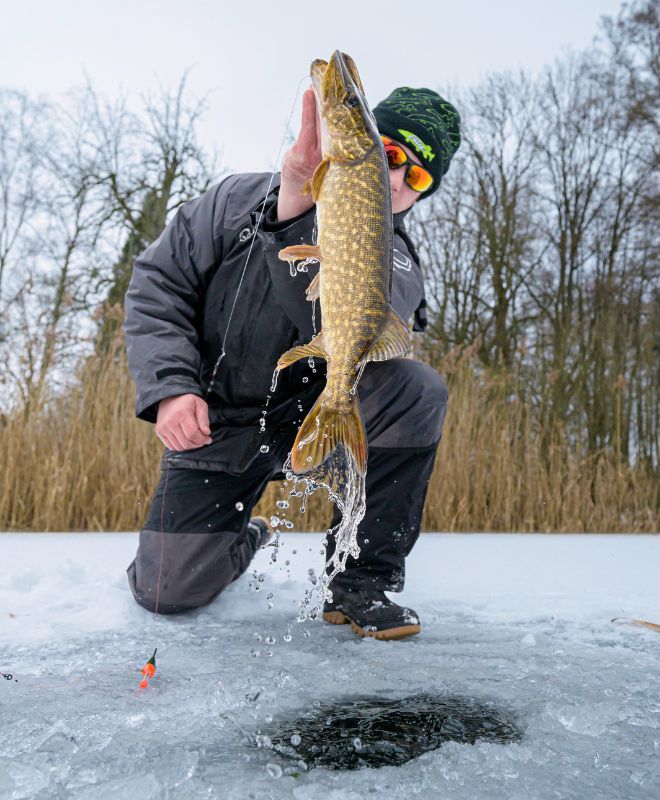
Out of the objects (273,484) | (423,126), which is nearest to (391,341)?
(423,126)

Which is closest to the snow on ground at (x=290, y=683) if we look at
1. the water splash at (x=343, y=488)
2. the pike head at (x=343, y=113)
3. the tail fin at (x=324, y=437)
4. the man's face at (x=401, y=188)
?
the water splash at (x=343, y=488)

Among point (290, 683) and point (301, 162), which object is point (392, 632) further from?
point (301, 162)

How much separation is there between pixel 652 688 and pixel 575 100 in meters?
14.1

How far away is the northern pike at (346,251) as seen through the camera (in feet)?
4.67

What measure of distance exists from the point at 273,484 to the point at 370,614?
8.59ft

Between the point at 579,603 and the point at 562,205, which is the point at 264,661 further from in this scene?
the point at 562,205

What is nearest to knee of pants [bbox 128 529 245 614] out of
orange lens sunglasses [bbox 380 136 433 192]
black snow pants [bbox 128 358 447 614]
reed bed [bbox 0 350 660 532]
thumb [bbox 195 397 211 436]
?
black snow pants [bbox 128 358 447 614]

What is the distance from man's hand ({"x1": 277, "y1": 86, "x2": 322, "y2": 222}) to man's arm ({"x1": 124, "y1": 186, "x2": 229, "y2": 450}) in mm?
347

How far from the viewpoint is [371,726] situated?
1.25 metres

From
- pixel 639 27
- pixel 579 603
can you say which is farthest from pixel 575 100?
pixel 579 603

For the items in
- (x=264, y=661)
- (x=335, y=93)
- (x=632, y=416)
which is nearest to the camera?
(x=335, y=93)

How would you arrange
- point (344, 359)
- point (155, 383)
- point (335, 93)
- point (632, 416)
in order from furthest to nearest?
point (632, 416), point (155, 383), point (344, 359), point (335, 93)

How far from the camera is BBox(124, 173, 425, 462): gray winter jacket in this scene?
2107mm

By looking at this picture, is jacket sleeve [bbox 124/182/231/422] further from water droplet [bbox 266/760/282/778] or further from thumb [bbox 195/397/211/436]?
water droplet [bbox 266/760/282/778]
